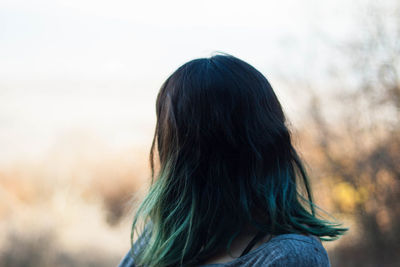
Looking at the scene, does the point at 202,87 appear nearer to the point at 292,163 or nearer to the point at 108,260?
the point at 292,163

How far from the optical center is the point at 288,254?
1032 mm

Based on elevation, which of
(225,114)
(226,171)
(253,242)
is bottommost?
(253,242)

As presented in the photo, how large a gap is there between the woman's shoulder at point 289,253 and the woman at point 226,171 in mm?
36

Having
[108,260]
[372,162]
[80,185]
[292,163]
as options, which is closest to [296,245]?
[292,163]

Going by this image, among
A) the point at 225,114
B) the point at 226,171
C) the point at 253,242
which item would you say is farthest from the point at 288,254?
the point at 225,114

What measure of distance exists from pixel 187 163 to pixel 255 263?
354 millimetres

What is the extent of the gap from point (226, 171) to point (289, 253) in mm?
305

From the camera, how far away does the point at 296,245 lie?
3.45 feet

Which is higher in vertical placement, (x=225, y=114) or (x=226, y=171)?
(x=225, y=114)

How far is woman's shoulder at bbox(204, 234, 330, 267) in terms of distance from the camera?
1.03 metres

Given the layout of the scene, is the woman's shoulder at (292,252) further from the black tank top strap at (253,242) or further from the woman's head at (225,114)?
the woman's head at (225,114)

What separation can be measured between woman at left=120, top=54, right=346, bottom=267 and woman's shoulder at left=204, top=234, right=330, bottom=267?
4cm

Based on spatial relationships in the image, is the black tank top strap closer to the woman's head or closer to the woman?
the woman

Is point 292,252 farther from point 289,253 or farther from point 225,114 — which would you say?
point 225,114
